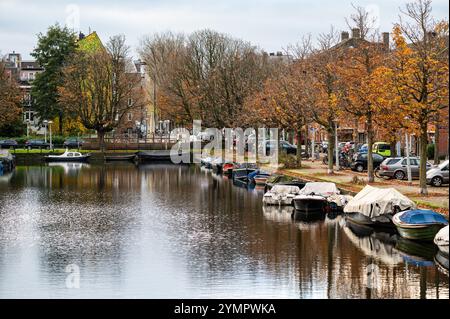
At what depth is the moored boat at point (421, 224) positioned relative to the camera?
31.7m

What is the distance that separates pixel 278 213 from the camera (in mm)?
43906

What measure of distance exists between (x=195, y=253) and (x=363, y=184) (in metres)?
20.0

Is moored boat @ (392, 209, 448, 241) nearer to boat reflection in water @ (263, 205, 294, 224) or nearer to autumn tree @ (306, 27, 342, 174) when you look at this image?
boat reflection in water @ (263, 205, 294, 224)

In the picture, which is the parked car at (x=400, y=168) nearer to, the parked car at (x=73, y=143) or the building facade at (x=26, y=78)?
the parked car at (x=73, y=143)

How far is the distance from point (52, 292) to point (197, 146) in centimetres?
7722

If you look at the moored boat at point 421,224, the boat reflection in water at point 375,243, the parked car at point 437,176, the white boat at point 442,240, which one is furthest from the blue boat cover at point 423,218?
the parked car at point 437,176

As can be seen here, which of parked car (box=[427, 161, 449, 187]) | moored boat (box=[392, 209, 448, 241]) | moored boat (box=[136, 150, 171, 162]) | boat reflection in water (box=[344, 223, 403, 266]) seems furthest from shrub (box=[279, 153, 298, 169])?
moored boat (box=[136, 150, 171, 162])

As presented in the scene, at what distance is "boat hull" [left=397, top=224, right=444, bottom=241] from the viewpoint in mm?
31656

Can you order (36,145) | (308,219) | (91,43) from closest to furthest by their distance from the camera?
(308,219) → (36,145) → (91,43)

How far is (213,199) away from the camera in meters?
52.9

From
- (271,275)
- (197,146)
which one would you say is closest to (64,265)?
(271,275)

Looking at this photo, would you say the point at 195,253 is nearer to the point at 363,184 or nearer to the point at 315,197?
the point at 315,197

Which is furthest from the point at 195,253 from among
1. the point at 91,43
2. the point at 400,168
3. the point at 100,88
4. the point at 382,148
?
the point at 91,43

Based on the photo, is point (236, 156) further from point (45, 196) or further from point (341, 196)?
point (341, 196)
